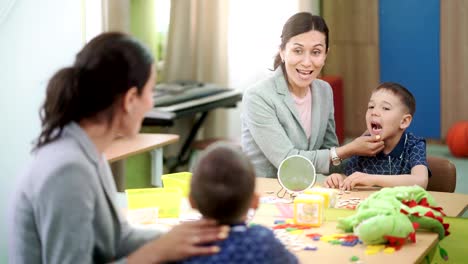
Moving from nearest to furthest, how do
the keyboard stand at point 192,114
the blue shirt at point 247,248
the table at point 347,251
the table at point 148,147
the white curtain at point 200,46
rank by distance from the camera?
the blue shirt at point 247,248 → the table at point 347,251 → the table at point 148,147 → the keyboard stand at point 192,114 → the white curtain at point 200,46

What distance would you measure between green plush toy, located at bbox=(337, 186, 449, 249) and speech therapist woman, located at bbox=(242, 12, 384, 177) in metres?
0.50

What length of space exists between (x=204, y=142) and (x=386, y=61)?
1.18m

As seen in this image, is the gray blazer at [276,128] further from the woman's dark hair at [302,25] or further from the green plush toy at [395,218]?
the green plush toy at [395,218]

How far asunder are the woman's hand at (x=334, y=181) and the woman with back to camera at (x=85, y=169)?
37.2 inches

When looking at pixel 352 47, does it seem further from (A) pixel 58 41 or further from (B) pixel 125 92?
(B) pixel 125 92

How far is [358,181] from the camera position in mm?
2305

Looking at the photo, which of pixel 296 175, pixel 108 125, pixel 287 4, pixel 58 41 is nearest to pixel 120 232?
pixel 108 125

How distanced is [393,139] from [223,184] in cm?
111

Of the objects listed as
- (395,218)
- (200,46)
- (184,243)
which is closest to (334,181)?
(395,218)

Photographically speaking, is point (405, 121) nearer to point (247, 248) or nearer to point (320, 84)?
point (320, 84)

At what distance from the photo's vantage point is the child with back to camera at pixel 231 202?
1355mm

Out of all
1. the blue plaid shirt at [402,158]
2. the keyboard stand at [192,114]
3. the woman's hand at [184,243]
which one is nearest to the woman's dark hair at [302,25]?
the blue plaid shirt at [402,158]

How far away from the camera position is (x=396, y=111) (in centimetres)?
235

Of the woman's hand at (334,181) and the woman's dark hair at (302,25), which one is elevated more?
the woman's dark hair at (302,25)
